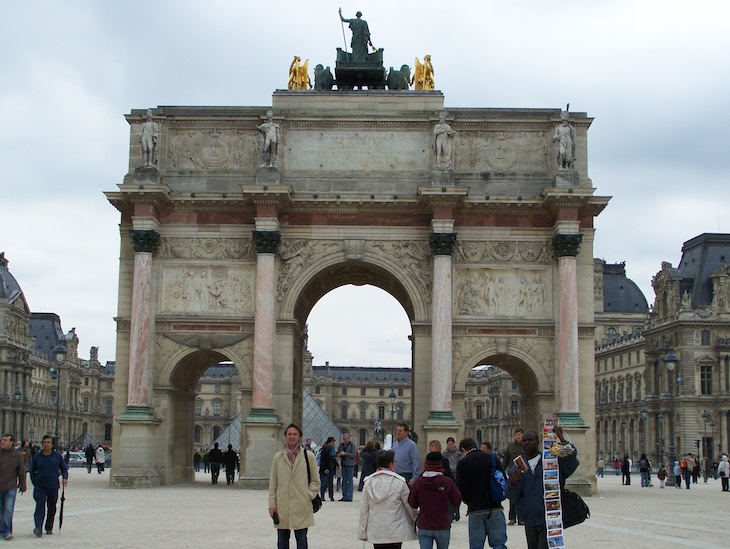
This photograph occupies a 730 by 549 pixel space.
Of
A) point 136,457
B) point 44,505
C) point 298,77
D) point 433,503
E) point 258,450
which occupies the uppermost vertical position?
point 298,77

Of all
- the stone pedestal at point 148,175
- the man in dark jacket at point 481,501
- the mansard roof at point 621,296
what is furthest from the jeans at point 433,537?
the mansard roof at point 621,296

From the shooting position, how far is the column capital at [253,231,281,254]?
113 ft

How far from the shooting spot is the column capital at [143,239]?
34.7 metres

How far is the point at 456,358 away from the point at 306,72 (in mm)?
11111

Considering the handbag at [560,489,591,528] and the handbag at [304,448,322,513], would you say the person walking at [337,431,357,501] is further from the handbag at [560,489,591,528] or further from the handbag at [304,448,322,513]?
the handbag at [560,489,591,528]

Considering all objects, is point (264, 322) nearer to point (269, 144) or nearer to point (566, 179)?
point (269, 144)

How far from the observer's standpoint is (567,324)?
3409cm

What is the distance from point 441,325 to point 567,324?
3.94 meters

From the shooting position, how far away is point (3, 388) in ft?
373

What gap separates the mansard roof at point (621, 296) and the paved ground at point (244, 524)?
4128 inches

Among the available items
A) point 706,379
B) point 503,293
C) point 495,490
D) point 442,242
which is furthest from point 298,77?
point 706,379

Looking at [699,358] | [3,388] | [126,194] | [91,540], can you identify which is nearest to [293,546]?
[91,540]

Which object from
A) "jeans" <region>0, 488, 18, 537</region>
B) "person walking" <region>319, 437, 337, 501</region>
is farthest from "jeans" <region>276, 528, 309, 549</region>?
"person walking" <region>319, 437, 337, 501</region>

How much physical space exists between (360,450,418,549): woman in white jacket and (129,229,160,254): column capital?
24.3 meters
